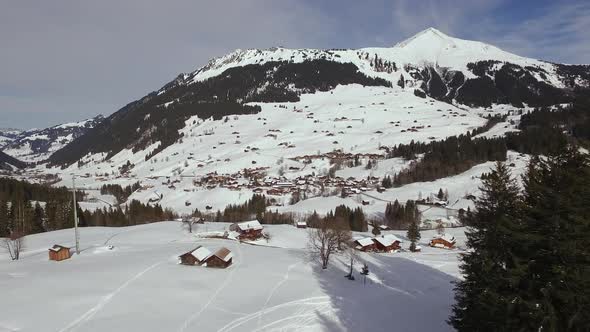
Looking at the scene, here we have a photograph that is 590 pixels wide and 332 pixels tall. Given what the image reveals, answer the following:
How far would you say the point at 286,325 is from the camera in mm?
30734

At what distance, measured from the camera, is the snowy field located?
31.1 m

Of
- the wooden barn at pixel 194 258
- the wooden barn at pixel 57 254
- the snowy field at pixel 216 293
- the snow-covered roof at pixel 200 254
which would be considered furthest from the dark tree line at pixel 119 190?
the wooden barn at pixel 194 258

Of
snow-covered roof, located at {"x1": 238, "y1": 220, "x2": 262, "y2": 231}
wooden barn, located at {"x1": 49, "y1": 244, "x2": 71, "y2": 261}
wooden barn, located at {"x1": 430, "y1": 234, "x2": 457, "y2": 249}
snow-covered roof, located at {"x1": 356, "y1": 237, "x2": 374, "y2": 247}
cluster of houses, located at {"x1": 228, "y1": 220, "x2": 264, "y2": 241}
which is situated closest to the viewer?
wooden barn, located at {"x1": 49, "y1": 244, "x2": 71, "y2": 261}

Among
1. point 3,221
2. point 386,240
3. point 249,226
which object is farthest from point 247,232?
point 3,221

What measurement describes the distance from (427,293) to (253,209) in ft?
288

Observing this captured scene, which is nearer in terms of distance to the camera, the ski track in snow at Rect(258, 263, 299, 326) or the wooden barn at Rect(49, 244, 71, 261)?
the ski track in snow at Rect(258, 263, 299, 326)

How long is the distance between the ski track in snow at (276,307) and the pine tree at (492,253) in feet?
54.4

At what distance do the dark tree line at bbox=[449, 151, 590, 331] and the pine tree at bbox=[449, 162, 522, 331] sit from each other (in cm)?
4

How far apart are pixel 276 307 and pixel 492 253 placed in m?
20.9

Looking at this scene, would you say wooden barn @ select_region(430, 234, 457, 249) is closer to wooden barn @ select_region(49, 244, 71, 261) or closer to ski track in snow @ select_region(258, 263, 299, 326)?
ski track in snow @ select_region(258, 263, 299, 326)

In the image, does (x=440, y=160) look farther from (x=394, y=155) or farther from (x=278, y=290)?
(x=278, y=290)

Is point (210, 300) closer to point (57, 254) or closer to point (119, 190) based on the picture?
point (57, 254)

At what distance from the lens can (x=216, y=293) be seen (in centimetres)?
3881

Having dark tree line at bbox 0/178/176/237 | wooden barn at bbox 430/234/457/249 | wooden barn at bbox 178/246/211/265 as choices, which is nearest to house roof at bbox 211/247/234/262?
wooden barn at bbox 178/246/211/265
